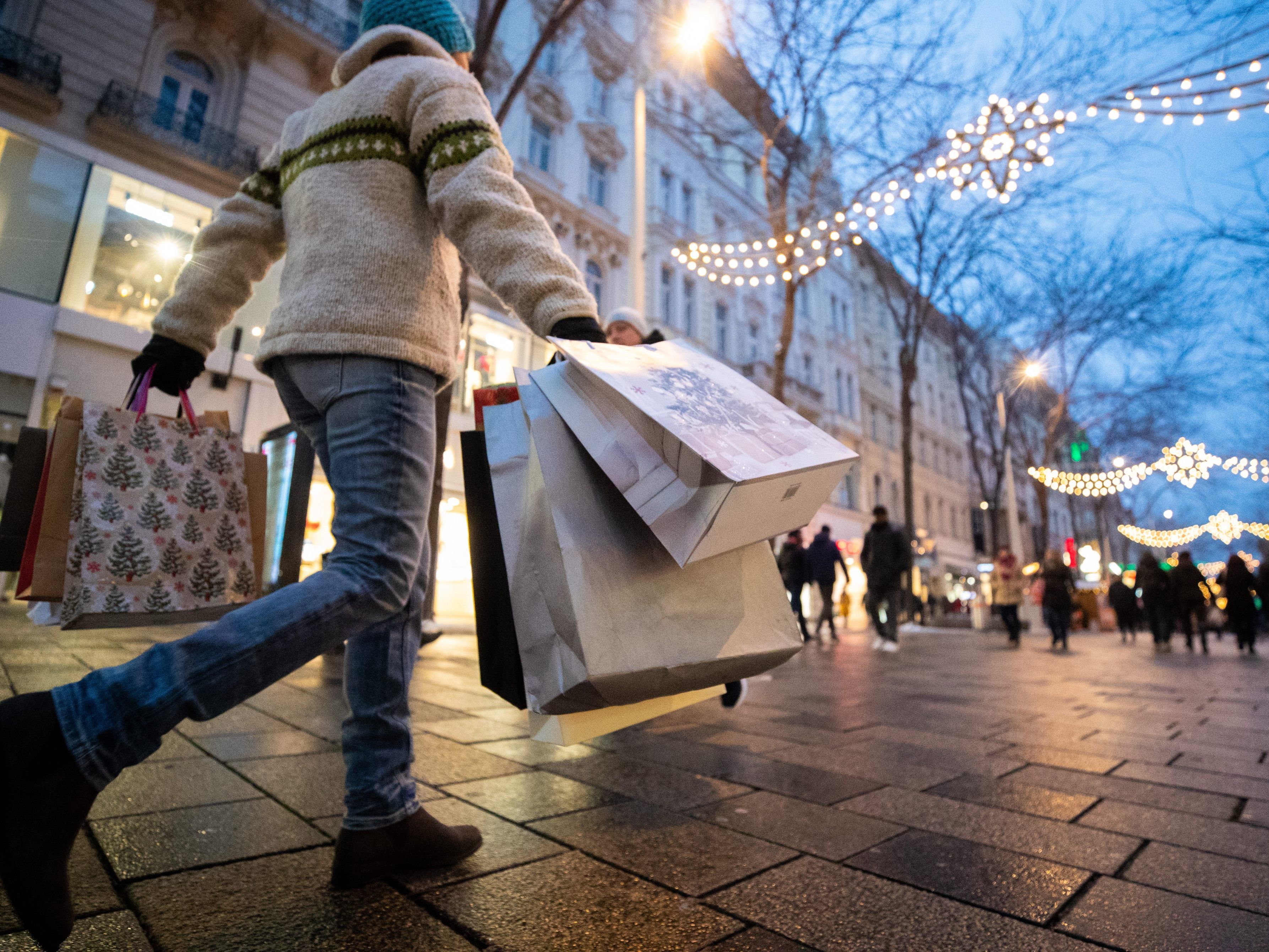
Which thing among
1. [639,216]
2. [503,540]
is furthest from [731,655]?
[639,216]

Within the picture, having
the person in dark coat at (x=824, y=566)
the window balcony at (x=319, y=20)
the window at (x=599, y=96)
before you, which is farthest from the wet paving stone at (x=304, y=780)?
the window at (x=599, y=96)

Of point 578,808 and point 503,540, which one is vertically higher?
point 503,540

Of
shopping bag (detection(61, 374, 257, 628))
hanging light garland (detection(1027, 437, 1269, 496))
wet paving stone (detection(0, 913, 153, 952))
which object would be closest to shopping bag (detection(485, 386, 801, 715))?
wet paving stone (detection(0, 913, 153, 952))

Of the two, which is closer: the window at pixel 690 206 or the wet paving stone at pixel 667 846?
the wet paving stone at pixel 667 846

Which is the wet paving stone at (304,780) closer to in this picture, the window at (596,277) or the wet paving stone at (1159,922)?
the wet paving stone at (1159,922)

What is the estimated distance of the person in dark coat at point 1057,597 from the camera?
11102 millimetres

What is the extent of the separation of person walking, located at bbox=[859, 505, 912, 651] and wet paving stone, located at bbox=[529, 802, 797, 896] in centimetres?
831

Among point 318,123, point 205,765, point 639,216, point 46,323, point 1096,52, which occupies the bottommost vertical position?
point 205,765

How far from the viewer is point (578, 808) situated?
2.09 m

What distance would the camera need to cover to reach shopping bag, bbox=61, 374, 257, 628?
60.7 inches

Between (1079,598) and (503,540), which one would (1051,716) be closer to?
(503,540)

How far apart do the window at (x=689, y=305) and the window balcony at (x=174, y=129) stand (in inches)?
528

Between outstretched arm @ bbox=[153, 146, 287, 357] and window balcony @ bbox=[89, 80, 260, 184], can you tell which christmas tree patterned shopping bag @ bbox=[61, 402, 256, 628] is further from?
window balcony @ bbox=[89, 80, 260, 184]

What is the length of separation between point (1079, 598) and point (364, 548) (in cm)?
2275
